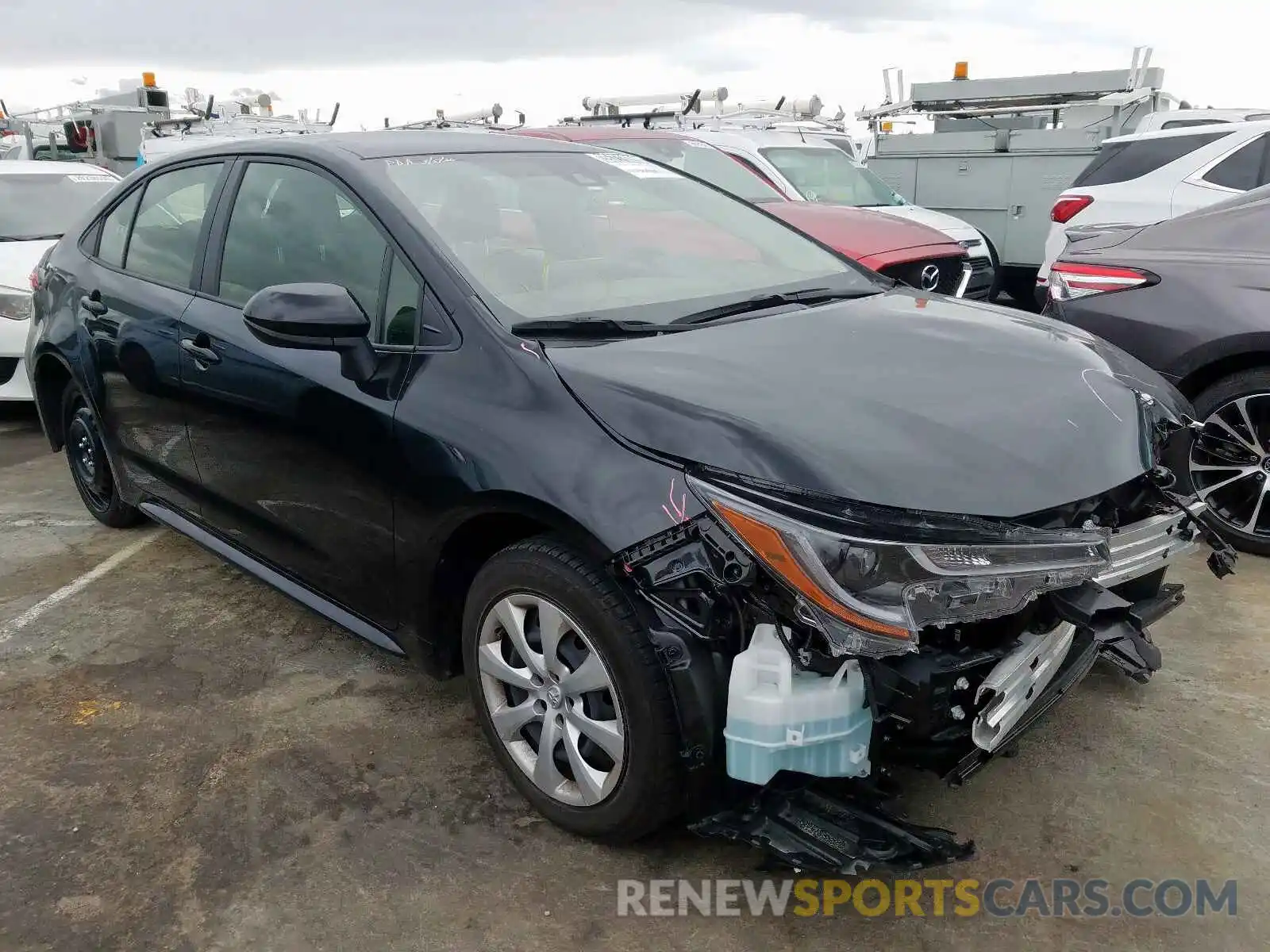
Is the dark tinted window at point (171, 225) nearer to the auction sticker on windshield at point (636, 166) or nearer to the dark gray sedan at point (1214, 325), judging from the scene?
the auction sticker on windshield at point (636, 166)

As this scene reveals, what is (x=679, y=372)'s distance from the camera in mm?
2334

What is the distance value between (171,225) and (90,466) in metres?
1.49

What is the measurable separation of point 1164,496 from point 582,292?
1.51 m

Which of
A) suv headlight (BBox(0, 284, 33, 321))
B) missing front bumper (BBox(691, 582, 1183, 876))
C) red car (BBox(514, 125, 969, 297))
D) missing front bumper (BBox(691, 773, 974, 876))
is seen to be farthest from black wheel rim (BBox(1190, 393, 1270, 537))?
suv headlight (BBox(0, 284, 33, 321))

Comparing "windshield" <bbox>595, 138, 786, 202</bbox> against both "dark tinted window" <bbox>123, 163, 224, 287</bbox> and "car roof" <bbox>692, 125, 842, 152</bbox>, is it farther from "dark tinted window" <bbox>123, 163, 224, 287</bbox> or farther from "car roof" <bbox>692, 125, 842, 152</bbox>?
"dark tinted window" <bbox>123, 163, 224, 287</bbox>

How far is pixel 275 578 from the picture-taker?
3.35m

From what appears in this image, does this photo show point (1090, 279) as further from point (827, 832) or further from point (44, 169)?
point (44, 169)

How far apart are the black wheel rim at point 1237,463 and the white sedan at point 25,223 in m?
5.91

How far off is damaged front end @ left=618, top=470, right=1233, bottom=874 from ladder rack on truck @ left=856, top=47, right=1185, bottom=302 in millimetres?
9308

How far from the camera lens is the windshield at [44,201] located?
295 inches

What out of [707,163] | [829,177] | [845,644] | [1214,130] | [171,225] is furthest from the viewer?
[829,177]

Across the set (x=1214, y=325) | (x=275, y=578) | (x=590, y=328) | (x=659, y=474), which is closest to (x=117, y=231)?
(x=275, y=578)

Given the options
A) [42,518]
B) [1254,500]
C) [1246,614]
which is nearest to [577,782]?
[1246,614]

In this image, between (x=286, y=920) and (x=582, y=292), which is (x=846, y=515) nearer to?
(x=582, y=292)
